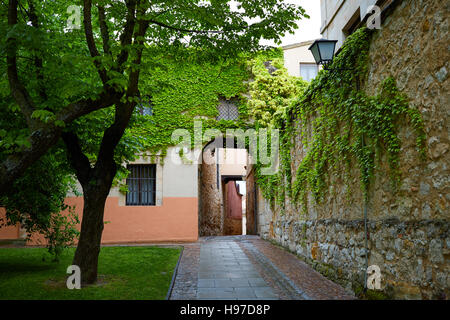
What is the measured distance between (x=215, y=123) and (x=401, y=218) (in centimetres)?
1053

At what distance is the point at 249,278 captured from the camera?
6836 millimetres

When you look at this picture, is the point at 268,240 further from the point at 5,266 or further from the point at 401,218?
the point at 401,218

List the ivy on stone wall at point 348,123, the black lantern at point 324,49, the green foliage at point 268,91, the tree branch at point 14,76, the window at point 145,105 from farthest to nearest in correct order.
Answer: the green foliage at point 268,91, the window at point 145,105, the black lantern at point 324,49, the tree branch at point 14,76, the ivy on stone wall at point 348,123

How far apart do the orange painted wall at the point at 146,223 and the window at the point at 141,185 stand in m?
0.41

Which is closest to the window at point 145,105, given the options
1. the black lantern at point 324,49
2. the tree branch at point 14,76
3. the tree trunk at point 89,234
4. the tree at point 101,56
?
the tree at point 101,56

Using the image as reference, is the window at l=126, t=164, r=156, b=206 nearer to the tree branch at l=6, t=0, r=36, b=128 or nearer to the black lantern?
the tree branch at l=6, t=0, r=36, b=128

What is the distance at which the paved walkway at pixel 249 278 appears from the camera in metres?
5.61

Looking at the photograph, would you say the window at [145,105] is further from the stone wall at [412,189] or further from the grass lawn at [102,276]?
the stone wall at [412,189]

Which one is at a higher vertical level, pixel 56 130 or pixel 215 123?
pixel 215 123

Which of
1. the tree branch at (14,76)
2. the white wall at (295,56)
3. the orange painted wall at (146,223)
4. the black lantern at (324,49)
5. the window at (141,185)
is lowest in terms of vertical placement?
the orange painted wall at (146,223)

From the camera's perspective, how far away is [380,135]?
4.82 meters

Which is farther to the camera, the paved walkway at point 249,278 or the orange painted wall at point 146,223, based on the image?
the orange painted wall at point 146,223

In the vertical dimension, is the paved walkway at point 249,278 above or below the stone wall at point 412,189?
below
